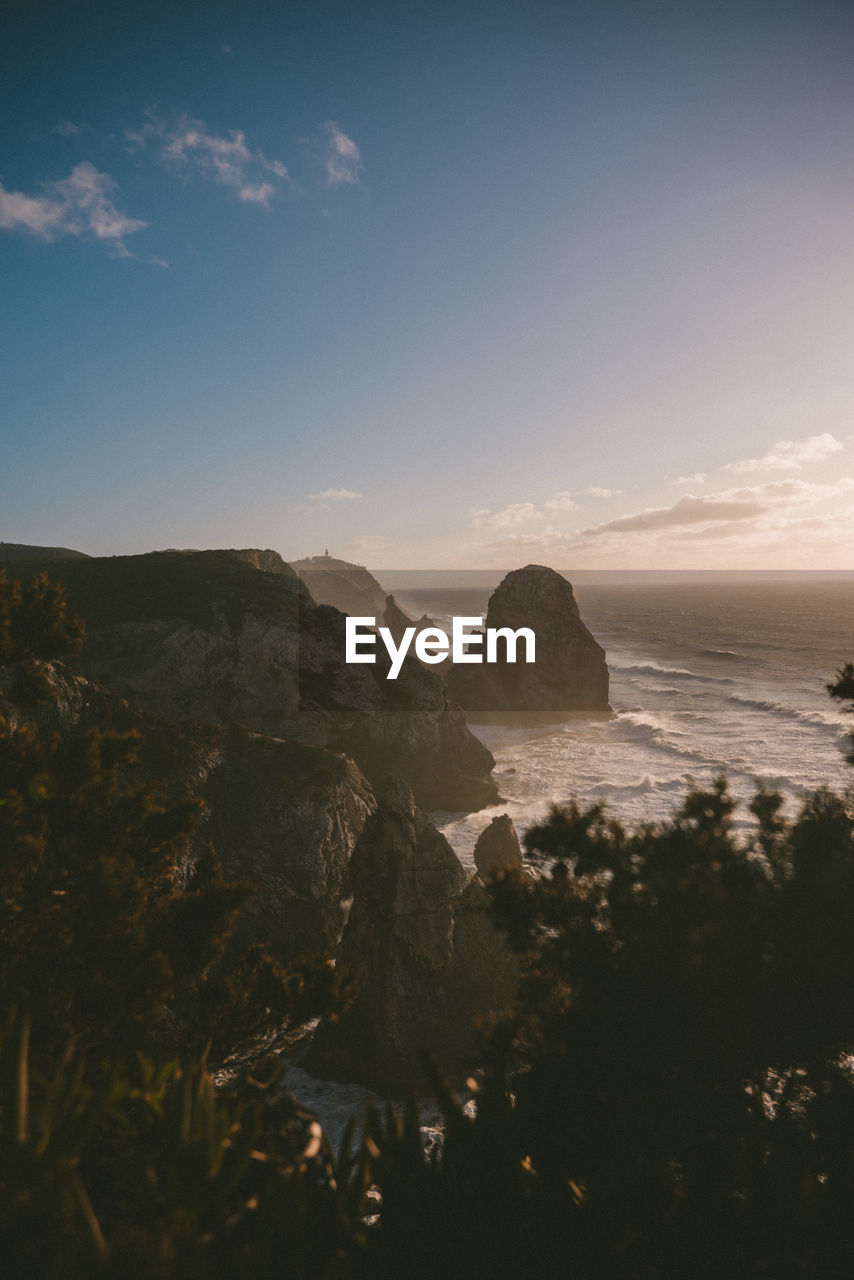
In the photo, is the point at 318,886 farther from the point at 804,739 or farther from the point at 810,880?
the point at 804,739

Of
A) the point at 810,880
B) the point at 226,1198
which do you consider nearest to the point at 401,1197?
the point at 226,1198

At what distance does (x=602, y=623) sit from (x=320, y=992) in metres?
157

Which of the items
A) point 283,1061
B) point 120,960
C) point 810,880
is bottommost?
point 283,1061

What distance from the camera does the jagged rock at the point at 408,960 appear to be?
1582 centimetres

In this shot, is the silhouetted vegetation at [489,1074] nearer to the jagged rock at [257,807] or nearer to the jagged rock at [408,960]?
the jagged rock at [408,960]

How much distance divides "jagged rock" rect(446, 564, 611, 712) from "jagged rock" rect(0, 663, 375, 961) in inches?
1389

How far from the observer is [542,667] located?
5794 centimetres

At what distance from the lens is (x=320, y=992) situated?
836cm

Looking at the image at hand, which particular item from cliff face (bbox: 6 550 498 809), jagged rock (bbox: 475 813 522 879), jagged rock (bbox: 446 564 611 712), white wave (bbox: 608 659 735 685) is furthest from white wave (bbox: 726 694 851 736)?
jagged rock (bbox: 475 813 522 879)

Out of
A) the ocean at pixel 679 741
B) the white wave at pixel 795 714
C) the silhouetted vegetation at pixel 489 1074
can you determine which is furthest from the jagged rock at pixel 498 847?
the white wave at pixel 795 714

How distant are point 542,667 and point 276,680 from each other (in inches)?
1244

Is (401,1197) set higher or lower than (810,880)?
lower

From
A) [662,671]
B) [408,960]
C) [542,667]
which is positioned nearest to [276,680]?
[408,960]

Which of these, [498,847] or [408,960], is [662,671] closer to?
[498,847]
